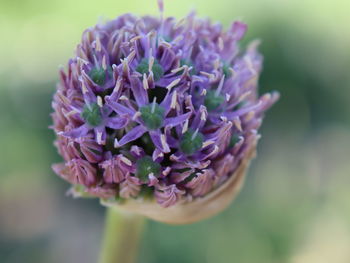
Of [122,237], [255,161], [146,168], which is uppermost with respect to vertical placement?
[146,168]

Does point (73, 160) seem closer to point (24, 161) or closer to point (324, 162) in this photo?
point (24, 161)

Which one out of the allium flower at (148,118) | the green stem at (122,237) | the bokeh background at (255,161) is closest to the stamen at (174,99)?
the allium flower at (148,118)

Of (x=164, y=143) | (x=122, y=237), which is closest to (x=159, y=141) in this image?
(x=164, y=143)

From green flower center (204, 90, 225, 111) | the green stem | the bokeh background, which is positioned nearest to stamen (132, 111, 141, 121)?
green flower center (204, 90, 225, 111)

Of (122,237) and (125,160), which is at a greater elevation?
(125,160)

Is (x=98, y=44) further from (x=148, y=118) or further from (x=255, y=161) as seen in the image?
(x=255, y=161)

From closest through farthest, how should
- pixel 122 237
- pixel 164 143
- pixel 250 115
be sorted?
pixel 164 143
pixel 250 115
pixel 122 237

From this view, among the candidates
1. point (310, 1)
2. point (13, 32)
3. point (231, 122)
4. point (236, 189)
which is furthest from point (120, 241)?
point (310, 1)
